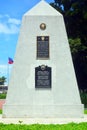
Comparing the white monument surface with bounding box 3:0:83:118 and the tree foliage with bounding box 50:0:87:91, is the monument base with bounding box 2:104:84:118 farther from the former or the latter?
the tree foliage with bounding box 50:0:87:91

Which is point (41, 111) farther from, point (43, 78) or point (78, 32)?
point (78, 32)

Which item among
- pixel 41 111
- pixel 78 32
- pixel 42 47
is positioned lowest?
pixel 41 111

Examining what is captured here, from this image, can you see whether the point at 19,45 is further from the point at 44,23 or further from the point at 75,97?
the point at 75,97

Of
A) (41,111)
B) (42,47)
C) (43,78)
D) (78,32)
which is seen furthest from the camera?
(78,32)

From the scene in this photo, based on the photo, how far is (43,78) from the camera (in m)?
12.9

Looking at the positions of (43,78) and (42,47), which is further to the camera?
(42,47)

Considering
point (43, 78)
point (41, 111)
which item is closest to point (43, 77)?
point (43, 78)

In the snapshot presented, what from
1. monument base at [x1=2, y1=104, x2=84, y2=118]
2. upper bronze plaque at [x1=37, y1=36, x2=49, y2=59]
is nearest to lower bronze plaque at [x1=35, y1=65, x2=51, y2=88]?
upper bronze plaque at [x1=37, y1=36, x2=49, y2=59]

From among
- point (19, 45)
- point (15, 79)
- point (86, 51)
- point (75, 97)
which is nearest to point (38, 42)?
point (19, 45)

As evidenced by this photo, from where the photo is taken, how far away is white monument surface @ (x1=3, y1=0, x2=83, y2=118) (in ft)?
41.4

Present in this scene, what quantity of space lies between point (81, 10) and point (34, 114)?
1441 cm

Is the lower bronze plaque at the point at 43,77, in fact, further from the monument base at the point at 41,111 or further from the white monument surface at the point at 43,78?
the monument base at the point at 41,111

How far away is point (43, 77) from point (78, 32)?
45.5 feet

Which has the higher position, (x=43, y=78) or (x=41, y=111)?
(x=43, y=78)
